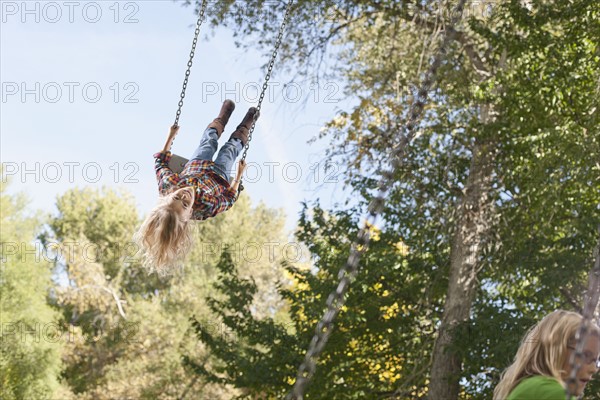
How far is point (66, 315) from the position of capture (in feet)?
89.8

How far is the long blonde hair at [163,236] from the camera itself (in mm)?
5961

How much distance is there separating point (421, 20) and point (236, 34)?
2.57m

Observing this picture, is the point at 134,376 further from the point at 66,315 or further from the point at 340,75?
the point at 340,75

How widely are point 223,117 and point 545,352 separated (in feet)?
16.0

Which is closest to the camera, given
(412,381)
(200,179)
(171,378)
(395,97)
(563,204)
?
(200,179)

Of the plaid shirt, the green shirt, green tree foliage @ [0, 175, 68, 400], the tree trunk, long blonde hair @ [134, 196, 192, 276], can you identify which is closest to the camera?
the green shirt

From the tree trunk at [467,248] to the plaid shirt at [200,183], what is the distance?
234 inches

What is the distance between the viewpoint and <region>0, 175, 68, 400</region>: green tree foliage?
71.6 feet

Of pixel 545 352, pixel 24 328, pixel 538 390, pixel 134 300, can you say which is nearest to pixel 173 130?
pixel 545 352

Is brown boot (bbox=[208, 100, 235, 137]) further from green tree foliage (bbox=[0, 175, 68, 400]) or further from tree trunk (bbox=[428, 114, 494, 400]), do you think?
green tree foliage (bbox=[0, 175, 68, 400])

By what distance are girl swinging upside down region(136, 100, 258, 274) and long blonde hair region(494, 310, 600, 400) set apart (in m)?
3.93

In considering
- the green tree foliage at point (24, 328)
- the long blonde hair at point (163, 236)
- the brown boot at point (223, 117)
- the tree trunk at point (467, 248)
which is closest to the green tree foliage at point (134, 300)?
the green tree foliage at point (24, 328)

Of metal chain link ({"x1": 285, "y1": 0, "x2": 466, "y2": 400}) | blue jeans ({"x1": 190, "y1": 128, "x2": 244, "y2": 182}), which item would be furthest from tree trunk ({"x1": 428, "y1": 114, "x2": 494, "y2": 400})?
metal chain link ({"x1": 285, "y1": 0, "x2": 466, "y2": 400})

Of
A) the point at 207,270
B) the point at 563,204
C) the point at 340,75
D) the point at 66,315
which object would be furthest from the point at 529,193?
the point at 66,315
